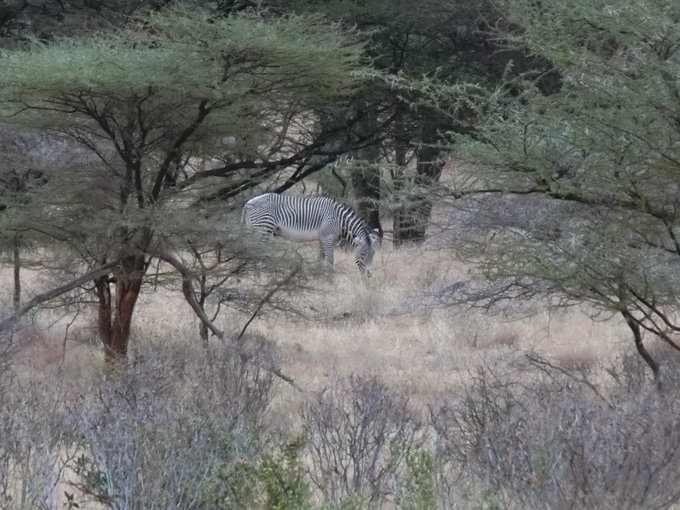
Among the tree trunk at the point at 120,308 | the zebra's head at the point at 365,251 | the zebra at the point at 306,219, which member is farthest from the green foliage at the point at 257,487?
the zebra at the point at 306,219

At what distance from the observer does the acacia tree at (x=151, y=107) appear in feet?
30.5

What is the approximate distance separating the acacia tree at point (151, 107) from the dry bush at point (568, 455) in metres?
4.33

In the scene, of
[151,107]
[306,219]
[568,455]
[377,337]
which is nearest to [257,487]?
[568,455]

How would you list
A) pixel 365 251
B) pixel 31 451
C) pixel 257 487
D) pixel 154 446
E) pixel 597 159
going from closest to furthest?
pixel 257 487, pixel 154 446, pixel 31 451, pixel 597 159, pixel 365 251

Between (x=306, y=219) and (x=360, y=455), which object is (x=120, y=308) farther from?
(x=306, y=219)

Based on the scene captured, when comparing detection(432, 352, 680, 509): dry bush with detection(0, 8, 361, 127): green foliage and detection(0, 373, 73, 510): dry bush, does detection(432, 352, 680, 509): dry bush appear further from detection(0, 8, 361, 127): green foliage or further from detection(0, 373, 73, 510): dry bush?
detection(0, 8, 361, 127): green foliage

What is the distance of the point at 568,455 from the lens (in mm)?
4965

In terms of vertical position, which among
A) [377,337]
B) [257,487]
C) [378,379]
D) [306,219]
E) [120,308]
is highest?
[257,487]

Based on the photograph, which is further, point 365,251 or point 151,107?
point 365,251

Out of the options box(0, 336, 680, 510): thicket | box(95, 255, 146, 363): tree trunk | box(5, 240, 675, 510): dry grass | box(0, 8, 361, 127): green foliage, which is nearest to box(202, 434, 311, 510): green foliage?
box(0, 336, 680, 510): thicket

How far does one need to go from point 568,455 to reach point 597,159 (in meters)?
2.28

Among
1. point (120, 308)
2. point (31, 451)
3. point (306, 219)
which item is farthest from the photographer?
point (306, 219)

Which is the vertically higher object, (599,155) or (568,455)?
(599,155)

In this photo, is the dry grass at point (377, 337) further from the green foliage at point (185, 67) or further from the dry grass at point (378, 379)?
the green foliage at point (185, 67)
